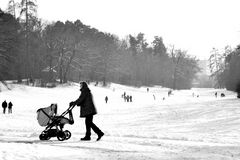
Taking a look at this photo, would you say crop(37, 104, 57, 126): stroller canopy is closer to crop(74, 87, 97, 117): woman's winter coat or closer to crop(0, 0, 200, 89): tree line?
crop(74, 87, 97, 117): woman's winter coat

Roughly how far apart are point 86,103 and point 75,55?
66248 mm

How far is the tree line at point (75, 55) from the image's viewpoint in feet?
183

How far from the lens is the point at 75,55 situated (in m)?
75.6

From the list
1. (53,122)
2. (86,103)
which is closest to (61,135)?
(53,122)

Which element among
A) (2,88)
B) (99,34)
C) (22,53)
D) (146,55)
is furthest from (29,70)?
(146,55)

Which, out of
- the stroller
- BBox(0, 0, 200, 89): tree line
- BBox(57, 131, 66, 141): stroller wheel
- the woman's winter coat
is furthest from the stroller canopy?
BBox(0, 0, 200, 89): tree line

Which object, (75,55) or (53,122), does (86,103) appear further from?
(75,55)

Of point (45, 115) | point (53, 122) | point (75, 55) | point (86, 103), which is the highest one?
point (75, 55)

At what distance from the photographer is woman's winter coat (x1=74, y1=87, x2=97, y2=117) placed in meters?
10.1

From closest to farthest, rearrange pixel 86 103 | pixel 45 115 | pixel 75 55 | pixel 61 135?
pixel 86 103
pixel 61 135
pixel 45 115
pixel 75 55

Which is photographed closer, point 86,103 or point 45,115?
point 86,103

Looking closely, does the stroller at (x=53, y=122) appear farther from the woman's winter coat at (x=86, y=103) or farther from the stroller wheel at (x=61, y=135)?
the woman's winter coat at (x=86, y=103)

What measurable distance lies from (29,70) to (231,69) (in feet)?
143

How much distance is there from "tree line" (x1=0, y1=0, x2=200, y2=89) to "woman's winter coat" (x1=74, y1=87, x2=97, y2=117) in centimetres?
4169
